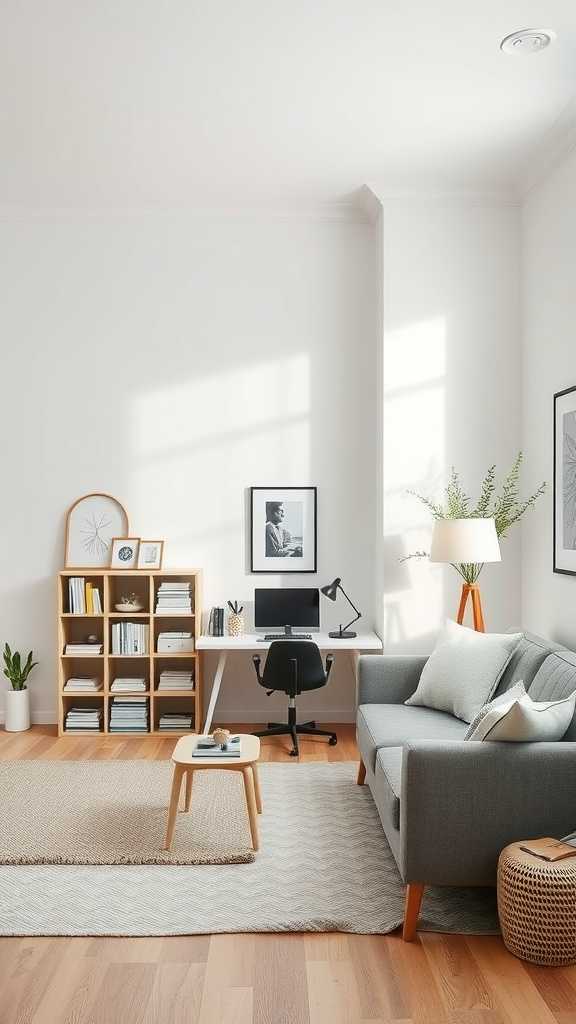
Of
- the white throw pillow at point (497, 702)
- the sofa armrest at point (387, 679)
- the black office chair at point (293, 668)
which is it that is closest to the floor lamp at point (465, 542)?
the sofa armrest at point (387, 679)

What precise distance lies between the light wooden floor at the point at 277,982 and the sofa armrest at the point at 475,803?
26 centimetres

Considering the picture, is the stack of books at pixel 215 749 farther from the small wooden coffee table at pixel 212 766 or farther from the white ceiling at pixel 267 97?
the white ceiling at pixel 267 97

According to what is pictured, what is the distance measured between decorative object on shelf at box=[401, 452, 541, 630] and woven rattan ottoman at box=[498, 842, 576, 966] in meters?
2.11

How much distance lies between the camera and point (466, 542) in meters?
4.63

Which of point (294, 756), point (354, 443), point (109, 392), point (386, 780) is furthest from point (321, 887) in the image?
point (109, 392)

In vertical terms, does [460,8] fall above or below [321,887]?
above

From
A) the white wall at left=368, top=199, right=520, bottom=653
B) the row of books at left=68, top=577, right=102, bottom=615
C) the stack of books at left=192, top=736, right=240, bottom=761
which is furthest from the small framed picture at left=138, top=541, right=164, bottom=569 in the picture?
the stack of books at left=192, top=736, right=240, bottom=761

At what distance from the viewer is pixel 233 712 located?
5.71 metres

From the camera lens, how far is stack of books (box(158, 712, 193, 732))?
544cm

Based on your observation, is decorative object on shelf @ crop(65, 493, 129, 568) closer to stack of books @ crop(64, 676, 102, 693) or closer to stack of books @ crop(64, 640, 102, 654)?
stack of books @ crop(64, 640, 102, 654)

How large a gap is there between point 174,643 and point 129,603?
371 mm

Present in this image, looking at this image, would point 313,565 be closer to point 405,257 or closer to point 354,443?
point 354,443

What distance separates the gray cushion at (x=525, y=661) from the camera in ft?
12.1

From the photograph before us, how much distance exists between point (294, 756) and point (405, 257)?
9.66 feet
